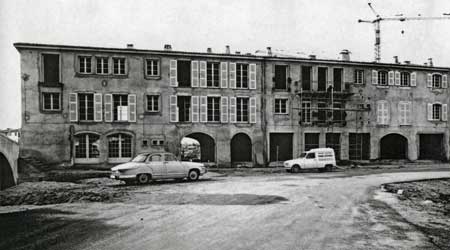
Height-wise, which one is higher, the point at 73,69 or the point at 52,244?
the point at 73,69

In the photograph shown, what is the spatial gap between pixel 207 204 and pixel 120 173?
663 centimetres

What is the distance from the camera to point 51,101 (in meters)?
24.3

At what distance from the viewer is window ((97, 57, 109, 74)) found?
25.3 m

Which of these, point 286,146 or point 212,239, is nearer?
point 212,239

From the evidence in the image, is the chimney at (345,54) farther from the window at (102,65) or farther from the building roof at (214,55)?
the window at (102,65)

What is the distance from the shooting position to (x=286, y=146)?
29.6 metres

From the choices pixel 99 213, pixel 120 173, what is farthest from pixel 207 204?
pixel 120 173

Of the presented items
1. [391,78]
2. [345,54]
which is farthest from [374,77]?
[345,54]

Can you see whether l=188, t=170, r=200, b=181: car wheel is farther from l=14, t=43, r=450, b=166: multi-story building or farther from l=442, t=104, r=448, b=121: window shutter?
l=442, t=104, r=448, b=121: window shutter

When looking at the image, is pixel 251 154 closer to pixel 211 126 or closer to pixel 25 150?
pixel 211 126

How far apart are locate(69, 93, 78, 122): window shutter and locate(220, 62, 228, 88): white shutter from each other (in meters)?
10.5

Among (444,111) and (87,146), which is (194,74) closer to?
(87,146)

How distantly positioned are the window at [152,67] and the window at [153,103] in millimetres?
1685

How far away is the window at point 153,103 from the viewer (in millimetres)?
26188
